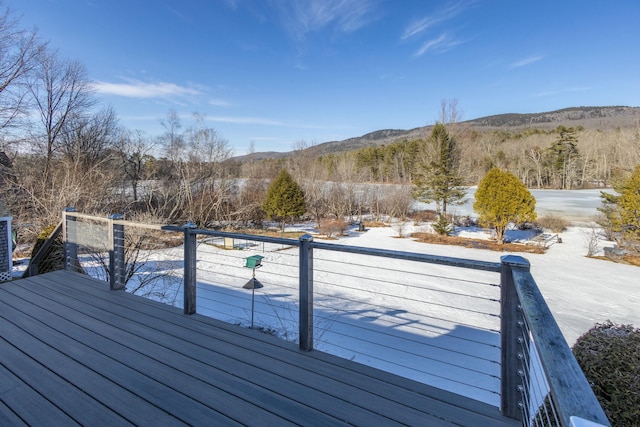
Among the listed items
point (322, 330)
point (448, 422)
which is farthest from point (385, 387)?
point (322, 330)

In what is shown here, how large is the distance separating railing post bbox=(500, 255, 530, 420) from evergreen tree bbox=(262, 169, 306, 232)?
20053mm

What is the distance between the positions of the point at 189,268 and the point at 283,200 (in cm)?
1864

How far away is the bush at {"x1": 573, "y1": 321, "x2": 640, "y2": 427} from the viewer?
6.64 feet

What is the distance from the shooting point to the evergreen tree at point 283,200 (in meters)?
21.7

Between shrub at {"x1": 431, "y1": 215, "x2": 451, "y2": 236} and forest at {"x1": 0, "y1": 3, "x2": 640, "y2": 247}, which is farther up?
forest at {"x1": 0, "y1": 3, "x2": 640, "y2": 247}

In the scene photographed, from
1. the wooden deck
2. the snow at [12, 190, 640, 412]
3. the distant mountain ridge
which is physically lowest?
the snow at [12, 190, 640, 412]

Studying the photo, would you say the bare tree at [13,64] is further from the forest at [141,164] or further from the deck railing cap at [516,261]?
the deck railing cap at [516,261]

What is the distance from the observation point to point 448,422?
5.64 ft

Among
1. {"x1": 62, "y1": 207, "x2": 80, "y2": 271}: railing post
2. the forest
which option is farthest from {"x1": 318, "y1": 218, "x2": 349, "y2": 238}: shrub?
{"x1": 62, "y1": 207, "x2": 80, "y2": 271}: railing post

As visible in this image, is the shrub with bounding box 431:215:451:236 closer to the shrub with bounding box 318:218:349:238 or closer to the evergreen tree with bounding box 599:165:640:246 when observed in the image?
the shrub with bounding box 318:218:349:238

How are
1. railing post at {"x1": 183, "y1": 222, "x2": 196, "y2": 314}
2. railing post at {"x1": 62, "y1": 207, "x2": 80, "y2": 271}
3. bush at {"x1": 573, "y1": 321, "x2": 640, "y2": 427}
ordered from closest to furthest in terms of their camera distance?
bush at {"x1": 573, "y1": 321, "x2": 640, "y2": 427}, railing post at {"x1": 183, "y1": 222, "x2": 196, "y2": 314}, railing post at {"x1": 62, "y1": 207, "x2": 80, "y2": 271}

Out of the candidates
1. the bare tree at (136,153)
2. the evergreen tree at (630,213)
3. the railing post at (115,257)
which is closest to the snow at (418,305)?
the railing post at (115,257)

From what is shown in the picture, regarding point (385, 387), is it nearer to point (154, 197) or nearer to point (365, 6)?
point (365, 6)

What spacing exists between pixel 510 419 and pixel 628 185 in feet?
60.6
